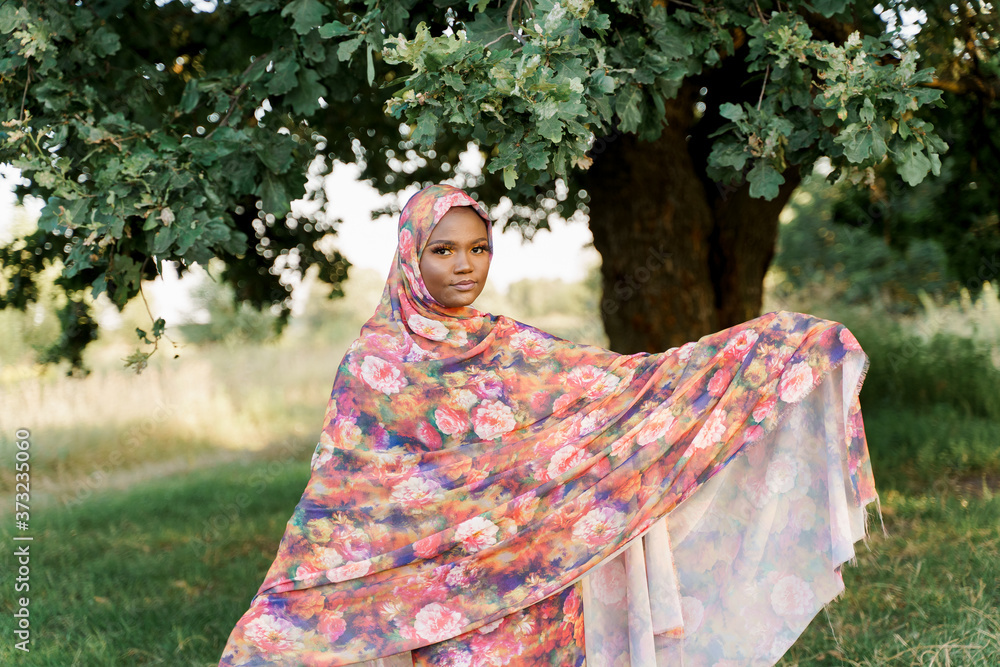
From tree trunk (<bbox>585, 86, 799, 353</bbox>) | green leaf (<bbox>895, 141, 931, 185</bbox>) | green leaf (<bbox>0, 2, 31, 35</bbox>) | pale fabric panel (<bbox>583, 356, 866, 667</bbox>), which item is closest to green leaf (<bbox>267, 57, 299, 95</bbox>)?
green leaf (<bbox>0, 2, 31, 35</bbox>)

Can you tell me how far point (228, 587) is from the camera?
4.75m

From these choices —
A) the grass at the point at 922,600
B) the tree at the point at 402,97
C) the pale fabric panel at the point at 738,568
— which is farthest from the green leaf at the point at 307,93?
the grass at the point at 922,600

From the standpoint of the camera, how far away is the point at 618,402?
2602 millimetres

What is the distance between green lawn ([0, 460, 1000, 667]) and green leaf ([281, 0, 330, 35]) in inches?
108

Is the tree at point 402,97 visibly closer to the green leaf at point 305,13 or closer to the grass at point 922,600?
the green leaf at point 305,13

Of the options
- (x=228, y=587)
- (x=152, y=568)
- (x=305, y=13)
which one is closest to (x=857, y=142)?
(x=305, y=13)

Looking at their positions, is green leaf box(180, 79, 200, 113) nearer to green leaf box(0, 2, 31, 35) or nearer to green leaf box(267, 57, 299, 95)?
green leaf box(267, 57, 299, 95)

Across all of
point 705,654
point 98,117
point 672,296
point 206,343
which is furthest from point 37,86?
point 206,343

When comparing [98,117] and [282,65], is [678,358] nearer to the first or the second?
[282,65]

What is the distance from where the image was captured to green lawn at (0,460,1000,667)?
11.2 feet

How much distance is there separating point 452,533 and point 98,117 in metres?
2.41

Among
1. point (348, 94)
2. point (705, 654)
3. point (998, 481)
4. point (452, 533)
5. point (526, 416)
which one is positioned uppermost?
point (348, 94)

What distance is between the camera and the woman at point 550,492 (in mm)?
2412

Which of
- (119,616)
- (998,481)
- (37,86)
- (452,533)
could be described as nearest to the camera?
(452,533)
